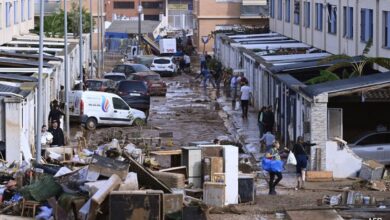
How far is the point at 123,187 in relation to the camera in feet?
71.5

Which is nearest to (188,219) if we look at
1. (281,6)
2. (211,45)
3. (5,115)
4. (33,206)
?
(33,206)

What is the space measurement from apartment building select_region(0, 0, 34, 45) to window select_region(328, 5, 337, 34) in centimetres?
1464

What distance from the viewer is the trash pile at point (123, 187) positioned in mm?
20891

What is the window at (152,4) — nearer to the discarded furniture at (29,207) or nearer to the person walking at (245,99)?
the person walking at (245,99)

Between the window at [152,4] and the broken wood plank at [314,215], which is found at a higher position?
the window at [152,4]

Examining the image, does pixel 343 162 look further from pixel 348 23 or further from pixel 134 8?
pixel 134 8

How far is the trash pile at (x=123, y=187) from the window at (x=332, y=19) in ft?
73.8

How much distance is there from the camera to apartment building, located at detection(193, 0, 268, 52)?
88562 mm

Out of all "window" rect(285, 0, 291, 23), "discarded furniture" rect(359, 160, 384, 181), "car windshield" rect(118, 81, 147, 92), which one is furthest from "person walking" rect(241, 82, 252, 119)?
"window" rect(285, 0, 291, 23)

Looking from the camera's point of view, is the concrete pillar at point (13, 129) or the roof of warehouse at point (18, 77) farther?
the roof of warehouse at point (18, 77)

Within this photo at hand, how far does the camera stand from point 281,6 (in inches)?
2771

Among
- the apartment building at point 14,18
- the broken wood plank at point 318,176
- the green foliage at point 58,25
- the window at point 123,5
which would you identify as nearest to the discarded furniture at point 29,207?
the broken wood plank at point 318,176

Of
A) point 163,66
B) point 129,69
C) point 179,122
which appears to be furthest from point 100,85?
point 163,66

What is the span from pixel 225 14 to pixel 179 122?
4527cm
